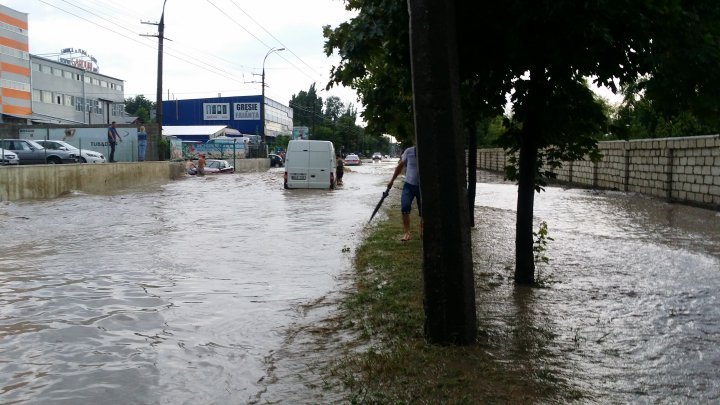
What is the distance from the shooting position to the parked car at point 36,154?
87.2 feet

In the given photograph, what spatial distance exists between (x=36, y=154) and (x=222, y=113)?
6294cm

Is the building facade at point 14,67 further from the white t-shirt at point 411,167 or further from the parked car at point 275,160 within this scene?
the white t-shirt at point 411,167

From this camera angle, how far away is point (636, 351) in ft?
15.5

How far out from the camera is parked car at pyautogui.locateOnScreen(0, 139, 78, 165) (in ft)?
87.2

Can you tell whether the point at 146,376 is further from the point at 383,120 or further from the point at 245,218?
the point at 245,218

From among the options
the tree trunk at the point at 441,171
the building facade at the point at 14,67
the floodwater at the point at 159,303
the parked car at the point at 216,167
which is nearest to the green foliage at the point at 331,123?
the building facade at the point at 14,67

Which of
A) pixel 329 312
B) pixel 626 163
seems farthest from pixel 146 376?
pixel 626 163

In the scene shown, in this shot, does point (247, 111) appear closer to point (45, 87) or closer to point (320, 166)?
point (45, 87)

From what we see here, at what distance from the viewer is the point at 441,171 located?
4.34m

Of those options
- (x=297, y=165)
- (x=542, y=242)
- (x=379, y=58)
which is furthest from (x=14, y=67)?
(x=379, y=58)

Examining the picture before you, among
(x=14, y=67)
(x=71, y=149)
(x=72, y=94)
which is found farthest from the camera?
(x=72, y=94)

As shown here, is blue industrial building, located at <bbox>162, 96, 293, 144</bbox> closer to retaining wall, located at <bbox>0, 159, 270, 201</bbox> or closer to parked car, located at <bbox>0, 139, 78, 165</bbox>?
retaining wall, located at <bbox>0, 159, 270, 201</bbox>

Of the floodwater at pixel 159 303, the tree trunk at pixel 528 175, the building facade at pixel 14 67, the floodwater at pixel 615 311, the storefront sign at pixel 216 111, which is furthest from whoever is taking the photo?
the storefront sign at pixel 216 111

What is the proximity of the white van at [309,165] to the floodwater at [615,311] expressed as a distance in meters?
13.4
